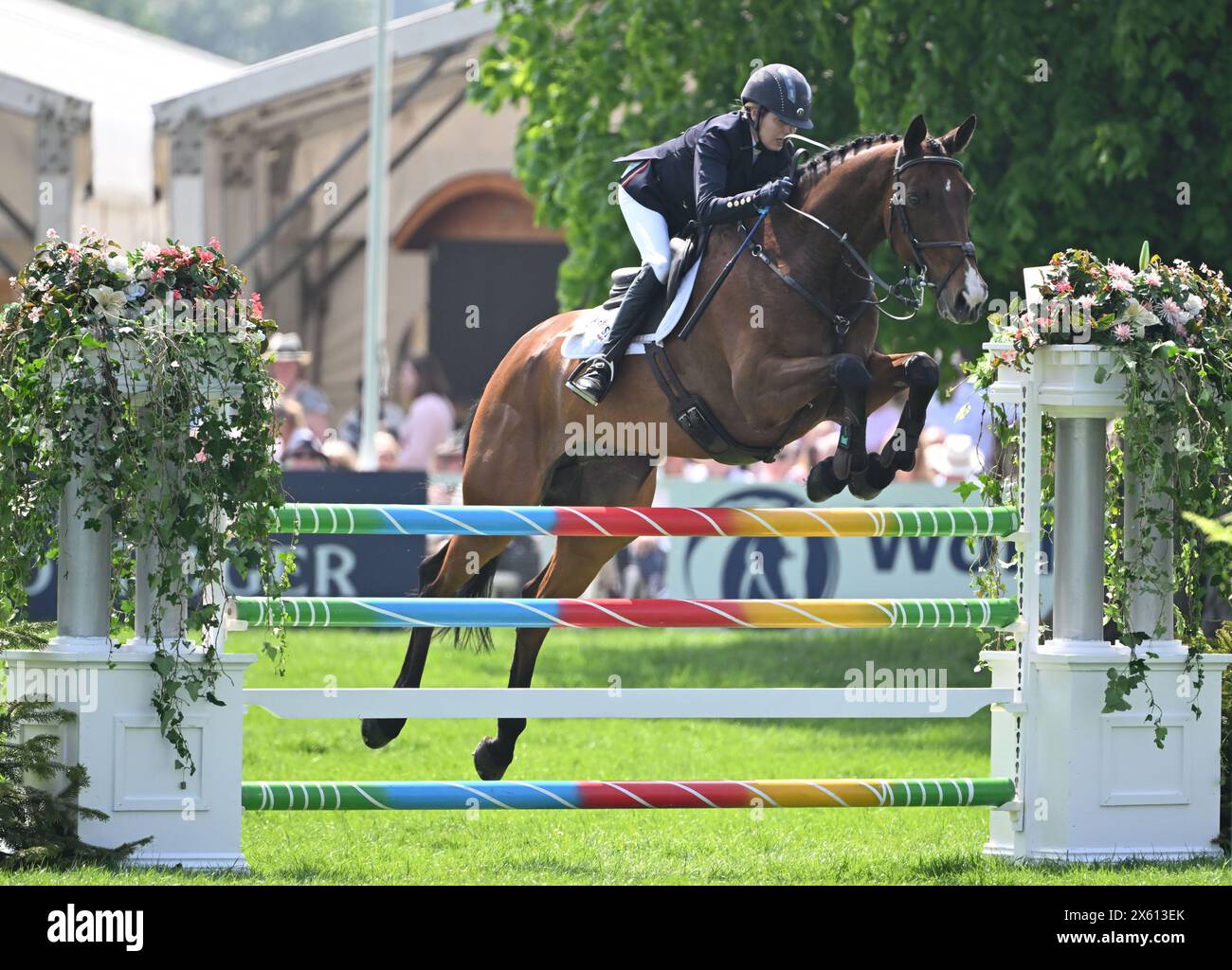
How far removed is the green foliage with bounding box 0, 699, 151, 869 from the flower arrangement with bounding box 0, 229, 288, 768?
29 cm

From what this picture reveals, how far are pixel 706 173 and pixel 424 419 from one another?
9.43 m

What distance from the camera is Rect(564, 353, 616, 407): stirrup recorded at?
22.9 feet

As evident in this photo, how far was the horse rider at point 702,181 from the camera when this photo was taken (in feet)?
22.2

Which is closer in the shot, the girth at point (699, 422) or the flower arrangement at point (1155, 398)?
the flower arrangement at point (1155, 398)

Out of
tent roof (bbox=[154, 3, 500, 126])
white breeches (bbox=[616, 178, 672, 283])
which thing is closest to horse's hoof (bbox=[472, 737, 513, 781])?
white breeches (bbox=[616, 178, 672, 283])

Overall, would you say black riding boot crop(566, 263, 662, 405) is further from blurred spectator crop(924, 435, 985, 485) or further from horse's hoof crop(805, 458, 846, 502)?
blurred spectator crop(924, 435, 985, 485)

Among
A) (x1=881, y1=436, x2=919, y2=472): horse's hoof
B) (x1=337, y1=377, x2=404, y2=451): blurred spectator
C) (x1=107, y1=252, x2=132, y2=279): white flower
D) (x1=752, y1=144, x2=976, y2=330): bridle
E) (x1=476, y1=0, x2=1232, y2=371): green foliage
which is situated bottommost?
(x1=881, y1=436, x2=919, y2=472): horse's hoof

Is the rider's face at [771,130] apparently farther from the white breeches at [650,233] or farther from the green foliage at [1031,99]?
the green foliage at [1031,99]

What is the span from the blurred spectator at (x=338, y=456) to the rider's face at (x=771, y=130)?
8585 millimetres

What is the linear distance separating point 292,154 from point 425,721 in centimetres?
1374

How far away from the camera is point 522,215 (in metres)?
25.0

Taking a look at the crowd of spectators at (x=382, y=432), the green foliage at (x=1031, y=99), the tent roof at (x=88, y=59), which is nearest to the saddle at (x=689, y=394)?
the green foliage at (x=1031, y=99)
